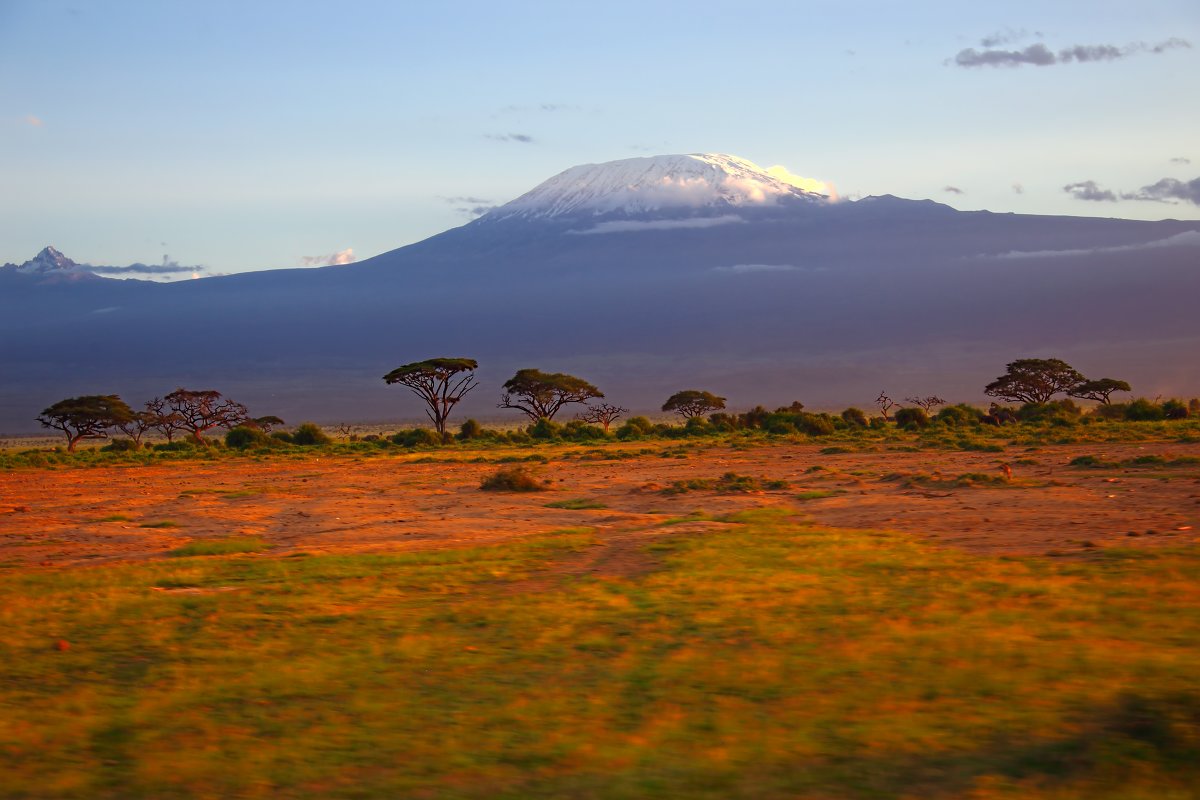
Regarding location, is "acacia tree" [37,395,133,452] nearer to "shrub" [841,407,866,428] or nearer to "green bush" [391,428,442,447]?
"green bush" [391,428,442,447]

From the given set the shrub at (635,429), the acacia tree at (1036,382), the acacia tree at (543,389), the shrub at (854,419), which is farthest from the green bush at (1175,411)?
the acacia tree at (543,389)

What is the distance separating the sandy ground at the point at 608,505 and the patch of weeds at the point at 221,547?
32 centimetres

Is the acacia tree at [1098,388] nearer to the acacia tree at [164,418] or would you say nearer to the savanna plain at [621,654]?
the acacia tree at [164,418]

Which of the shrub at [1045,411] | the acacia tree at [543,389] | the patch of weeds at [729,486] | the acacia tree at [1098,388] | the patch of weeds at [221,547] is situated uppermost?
the acacia tree at [543,389]

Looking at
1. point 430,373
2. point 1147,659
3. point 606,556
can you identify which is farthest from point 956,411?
point 1147,659

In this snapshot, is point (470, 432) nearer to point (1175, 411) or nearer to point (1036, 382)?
point (1175, 411)

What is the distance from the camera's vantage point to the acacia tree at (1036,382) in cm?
7019

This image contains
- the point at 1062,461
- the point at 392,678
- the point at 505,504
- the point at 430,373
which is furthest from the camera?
the point at 430,373

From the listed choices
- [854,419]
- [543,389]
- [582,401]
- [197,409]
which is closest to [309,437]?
[197,409]

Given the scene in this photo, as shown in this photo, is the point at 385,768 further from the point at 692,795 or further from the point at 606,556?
the point at 606,556

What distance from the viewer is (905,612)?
30.5 feet

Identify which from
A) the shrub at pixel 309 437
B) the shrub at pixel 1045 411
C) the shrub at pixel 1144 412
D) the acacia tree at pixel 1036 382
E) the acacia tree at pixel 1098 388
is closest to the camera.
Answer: the shrub at pixel 1144 412

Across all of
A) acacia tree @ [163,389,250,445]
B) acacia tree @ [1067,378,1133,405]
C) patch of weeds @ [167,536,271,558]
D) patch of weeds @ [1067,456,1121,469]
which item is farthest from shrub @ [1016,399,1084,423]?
acacia tree @ [163,389,250,445]

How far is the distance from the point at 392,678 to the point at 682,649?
216cm
